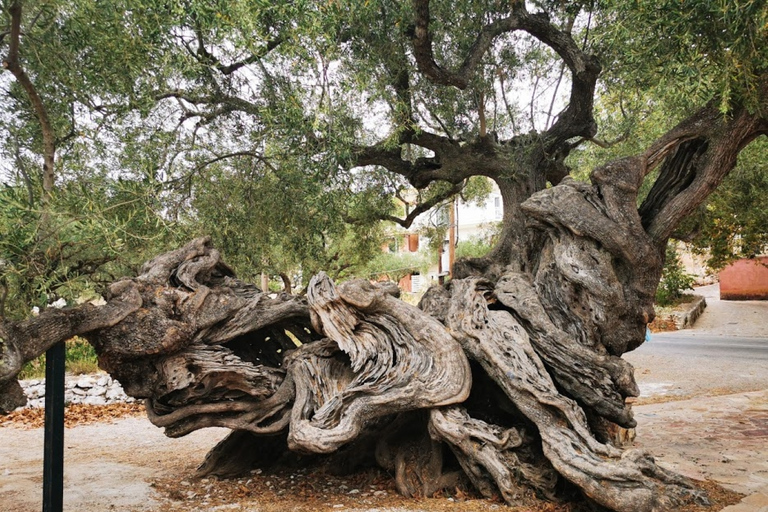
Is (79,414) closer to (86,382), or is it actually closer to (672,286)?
(86,382)

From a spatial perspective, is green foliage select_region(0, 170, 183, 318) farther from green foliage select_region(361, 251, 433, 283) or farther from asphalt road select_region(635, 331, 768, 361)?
green foliage select_region(361, 251, 433, 283)

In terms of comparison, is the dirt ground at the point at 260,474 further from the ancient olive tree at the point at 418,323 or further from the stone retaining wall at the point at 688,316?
the stone retaining wall at the point at 688,316

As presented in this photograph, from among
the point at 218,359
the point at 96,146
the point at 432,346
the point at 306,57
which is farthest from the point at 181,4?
the point at 432,346

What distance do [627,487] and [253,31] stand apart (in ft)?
15.2

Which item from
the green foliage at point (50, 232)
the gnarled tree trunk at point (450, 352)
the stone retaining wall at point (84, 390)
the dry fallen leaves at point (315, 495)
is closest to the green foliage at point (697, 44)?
the gnarled tree trunk at point (450, 352)

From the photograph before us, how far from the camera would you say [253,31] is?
4812 mm

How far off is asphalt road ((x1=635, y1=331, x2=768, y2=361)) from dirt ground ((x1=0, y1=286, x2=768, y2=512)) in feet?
17.3

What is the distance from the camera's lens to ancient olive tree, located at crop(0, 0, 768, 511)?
5.01 metres

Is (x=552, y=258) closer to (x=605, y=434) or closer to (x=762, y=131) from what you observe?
(x=605, y=434)

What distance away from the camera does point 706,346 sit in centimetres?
1792

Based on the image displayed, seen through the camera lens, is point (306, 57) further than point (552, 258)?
No

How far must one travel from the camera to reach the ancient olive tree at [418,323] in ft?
16.4

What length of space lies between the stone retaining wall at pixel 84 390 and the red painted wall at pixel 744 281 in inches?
983

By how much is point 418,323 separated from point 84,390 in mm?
9274
